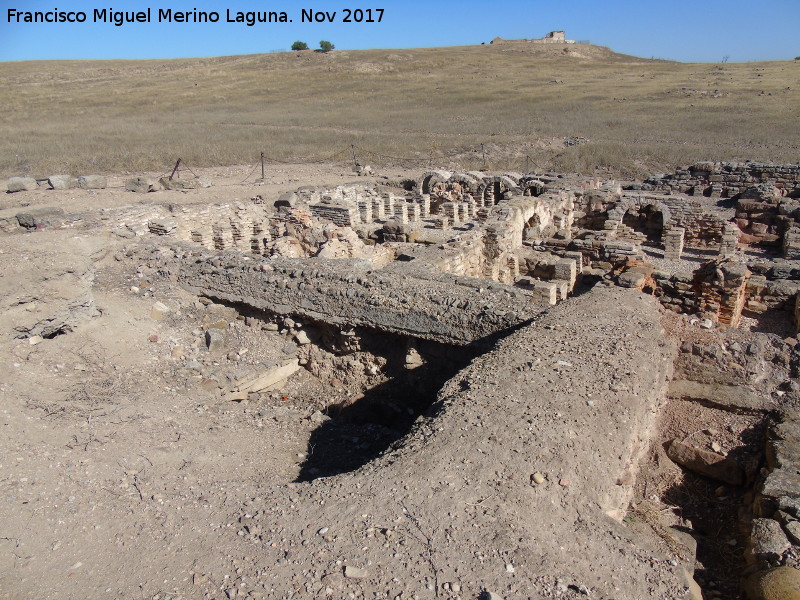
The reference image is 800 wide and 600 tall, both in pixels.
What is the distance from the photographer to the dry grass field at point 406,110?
91.1 feet

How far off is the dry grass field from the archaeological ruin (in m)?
16.3

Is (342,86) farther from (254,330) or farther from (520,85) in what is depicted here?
(254,330)

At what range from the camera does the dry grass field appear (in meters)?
27.8

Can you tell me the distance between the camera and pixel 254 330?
355 inches

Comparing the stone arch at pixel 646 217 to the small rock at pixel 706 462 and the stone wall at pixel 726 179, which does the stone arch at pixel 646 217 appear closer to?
the stone wall at pixel 726 179

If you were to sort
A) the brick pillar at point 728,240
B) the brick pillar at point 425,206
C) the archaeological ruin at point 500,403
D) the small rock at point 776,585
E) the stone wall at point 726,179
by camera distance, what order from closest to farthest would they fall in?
the small rock at point 776,585 → the archaeological ruin at point 500,403 → the brick pillar at point 728,240 → the brick pillar at point 425,206 → the stone wall at point 726,179

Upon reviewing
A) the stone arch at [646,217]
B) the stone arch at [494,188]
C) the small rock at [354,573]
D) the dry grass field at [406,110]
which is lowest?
the small rock at [354,573]

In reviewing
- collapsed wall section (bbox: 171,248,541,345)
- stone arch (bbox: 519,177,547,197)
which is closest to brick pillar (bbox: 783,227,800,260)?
stone arch (bbox: 519,177,547,197)

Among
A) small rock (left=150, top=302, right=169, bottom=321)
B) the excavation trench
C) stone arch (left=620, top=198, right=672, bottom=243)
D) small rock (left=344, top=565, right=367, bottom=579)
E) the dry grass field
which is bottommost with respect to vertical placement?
the excavation trench

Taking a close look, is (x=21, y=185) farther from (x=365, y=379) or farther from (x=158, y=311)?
(x=365, y=379)

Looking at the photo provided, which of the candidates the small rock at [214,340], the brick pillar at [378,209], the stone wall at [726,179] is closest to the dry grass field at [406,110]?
the stone wall at [726,179]

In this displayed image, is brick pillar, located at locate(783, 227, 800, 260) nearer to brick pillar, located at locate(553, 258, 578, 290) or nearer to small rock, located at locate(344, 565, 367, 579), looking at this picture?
brick pillar, located at locate(553, 258, 578, 290)

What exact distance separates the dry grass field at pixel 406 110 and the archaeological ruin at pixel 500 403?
1628 cm

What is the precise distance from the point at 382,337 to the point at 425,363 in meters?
0.78
